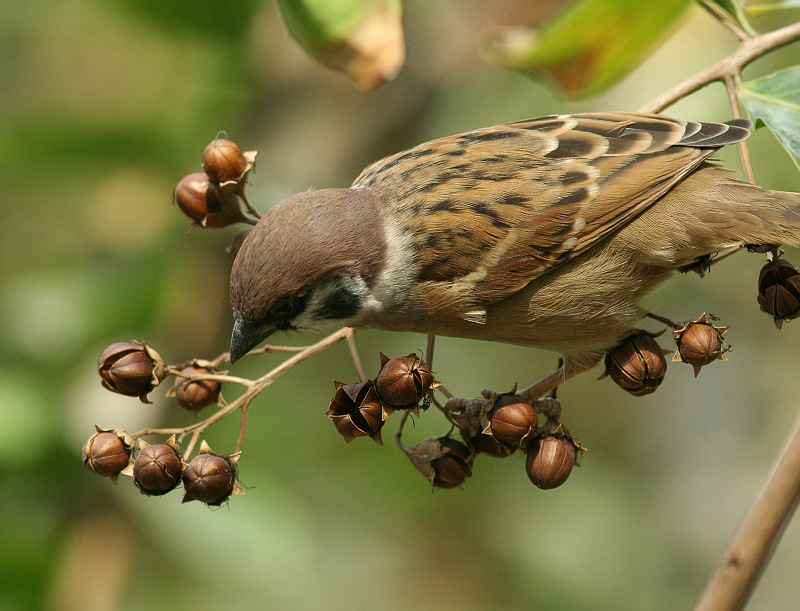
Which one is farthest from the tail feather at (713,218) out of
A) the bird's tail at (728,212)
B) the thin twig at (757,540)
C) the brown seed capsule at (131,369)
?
the brown seed capsule at (131,369)

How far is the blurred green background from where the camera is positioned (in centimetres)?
446

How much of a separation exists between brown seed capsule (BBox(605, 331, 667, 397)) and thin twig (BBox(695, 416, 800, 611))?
64cm

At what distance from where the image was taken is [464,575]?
248 inches

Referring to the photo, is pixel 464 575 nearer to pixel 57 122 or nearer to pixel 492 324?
pixel 492 324

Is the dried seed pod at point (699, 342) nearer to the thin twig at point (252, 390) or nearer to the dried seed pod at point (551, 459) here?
the dried seed pod at point (551, 459)

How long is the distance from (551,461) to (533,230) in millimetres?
864

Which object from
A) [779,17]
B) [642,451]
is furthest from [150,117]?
[642,451]

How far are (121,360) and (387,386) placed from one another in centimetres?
90

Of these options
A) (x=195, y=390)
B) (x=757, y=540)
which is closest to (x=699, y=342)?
(x=757, y=540)

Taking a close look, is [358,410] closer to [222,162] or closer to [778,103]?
[222,162]

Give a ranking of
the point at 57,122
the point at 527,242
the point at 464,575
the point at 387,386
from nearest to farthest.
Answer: the point at 387,386
the point at 527,242
the point at 57,122
the point at 464,575

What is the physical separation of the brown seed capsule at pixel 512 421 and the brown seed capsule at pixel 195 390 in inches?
35.7

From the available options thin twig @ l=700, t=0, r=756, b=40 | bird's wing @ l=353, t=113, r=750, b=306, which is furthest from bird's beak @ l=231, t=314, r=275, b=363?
thin twig @ l=700, t=0, r=756, b=40

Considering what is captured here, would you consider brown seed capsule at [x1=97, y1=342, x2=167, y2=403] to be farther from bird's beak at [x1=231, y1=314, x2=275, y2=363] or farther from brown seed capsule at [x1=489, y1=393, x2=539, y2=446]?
brown seed capsule at [x1=489, y1=393, x2=539, y2=446]
